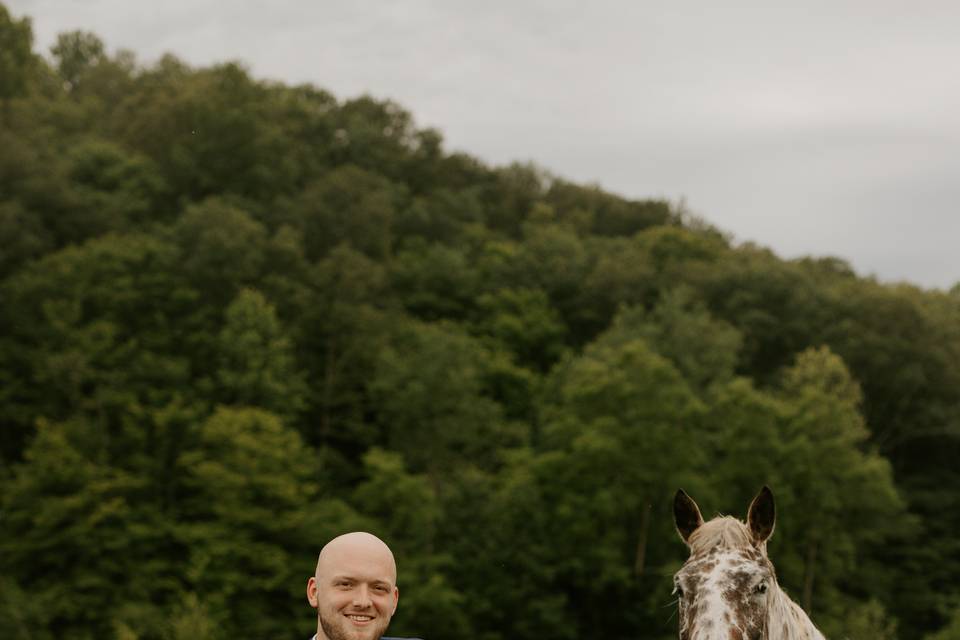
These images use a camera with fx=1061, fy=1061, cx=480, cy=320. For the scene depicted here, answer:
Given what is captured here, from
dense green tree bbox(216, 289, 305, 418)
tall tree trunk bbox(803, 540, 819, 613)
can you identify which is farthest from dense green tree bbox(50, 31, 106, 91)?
tall tree trunk bbox(803, 540, 819, 613)

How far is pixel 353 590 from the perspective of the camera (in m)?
3.34

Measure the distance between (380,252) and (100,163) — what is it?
19.5m

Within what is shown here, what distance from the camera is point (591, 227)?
316ft

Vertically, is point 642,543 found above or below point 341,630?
above

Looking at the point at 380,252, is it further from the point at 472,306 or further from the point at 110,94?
the point at 110,94

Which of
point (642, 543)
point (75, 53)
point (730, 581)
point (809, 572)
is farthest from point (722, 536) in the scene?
point (75, 53)

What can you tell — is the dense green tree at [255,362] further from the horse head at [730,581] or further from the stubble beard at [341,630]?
the stubble beard at [341,630]

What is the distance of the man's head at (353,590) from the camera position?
3.33 meters

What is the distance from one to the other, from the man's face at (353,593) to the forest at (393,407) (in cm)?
3476

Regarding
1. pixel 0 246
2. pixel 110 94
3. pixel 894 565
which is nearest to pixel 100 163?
pixel 0 246

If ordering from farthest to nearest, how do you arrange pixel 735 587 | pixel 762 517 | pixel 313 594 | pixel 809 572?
pixel 809 572, pixel 762 517, pixel 735 587, pixel 313 594

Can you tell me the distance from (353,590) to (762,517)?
2.73 m

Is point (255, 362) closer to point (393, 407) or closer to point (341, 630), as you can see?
point (393, 407)

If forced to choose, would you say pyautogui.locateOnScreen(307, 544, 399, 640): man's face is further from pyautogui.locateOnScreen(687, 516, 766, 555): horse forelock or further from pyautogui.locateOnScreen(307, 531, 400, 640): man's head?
pyautogui.locateOnScreen(687, 516, 766, 555): horse forelock
